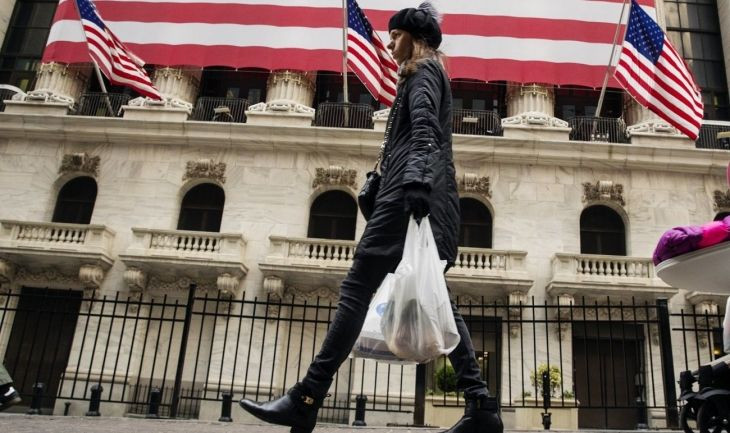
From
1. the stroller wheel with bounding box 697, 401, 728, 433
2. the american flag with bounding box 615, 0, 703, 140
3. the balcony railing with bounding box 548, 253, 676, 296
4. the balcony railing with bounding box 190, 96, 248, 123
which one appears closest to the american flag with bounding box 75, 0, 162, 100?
the balcony railing with bounding box 190, 96, 248, 123

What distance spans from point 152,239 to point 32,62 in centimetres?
1083

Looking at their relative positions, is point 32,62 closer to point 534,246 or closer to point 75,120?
point 75,120

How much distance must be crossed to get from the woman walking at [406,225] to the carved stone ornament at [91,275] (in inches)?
610

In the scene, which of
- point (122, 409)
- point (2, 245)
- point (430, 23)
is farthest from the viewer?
point (2, 245)

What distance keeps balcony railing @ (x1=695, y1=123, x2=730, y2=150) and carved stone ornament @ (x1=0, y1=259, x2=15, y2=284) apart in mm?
21340

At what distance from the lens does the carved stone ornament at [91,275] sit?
16.9 m

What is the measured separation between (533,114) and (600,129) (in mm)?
2500

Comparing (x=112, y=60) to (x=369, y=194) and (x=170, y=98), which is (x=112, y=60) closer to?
(x=170, y=98)

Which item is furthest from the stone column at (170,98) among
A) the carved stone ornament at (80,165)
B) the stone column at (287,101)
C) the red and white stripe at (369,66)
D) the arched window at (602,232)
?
the arched window at (602,232)

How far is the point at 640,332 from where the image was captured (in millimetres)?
16531

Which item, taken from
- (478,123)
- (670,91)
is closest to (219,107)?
(478,123)

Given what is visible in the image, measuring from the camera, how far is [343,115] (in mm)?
19625

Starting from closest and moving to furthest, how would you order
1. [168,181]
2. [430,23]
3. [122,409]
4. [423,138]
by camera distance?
[423,138], [430,23], [122,409], [168,181]

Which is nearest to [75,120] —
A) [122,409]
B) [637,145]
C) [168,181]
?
[168,181]
